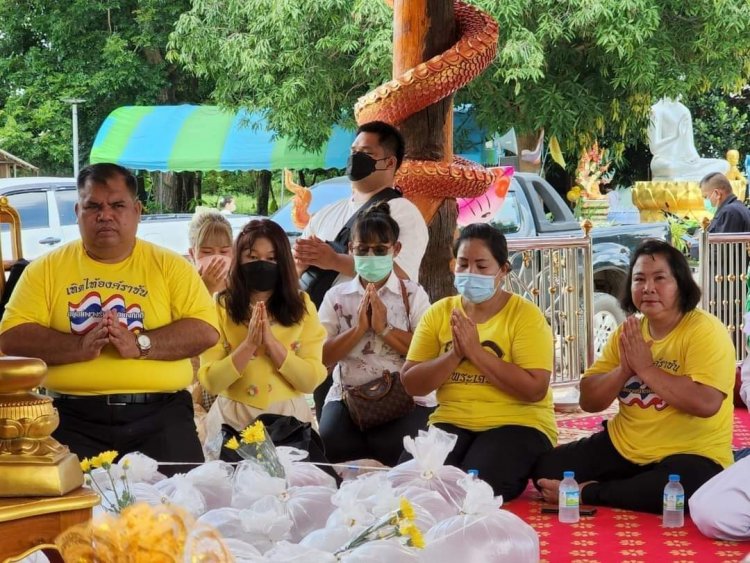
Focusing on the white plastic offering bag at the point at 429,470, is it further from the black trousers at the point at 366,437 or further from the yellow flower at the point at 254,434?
the black trousers at the point at 366,437

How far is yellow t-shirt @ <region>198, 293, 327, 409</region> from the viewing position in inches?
170

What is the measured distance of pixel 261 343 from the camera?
4281 mm

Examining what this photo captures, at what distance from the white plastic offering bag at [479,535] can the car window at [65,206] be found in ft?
35.1

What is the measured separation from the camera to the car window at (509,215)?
9578mm

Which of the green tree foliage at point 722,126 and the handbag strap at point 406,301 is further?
the green tree foliage at point 722,126

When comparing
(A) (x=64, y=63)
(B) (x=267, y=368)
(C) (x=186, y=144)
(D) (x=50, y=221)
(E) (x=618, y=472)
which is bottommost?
(E) (x=618, y=472)

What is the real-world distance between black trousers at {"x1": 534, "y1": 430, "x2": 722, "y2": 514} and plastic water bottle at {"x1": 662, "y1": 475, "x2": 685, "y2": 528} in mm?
99

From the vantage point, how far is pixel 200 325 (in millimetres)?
3992

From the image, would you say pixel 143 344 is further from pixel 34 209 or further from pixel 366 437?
pixel 34 209

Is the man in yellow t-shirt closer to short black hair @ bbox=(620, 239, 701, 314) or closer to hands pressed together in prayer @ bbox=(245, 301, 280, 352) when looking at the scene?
hands pressed together in prayer @ bbox=(245, 301, 280, 352)

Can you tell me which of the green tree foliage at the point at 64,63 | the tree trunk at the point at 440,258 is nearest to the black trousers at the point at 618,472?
the tree trunk at the point at 440,258

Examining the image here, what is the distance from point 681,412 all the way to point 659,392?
15cm

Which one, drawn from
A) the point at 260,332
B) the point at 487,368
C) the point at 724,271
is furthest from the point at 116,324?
the point at 724,271

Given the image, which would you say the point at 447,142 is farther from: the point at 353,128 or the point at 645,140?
the point at 645,140
